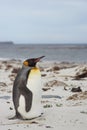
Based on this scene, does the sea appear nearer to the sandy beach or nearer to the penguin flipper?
the sandy beach

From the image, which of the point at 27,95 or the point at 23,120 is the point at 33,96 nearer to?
the point at 27,95

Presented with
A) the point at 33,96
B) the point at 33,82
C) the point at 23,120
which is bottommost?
the point at 23,120

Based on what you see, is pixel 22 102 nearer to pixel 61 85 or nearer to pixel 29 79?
pixel 29 79

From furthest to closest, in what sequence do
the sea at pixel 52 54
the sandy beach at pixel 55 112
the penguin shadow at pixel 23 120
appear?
the sea at pixel 52 54, the penguin shadow at pixel 23 120, the sandy beach at pixel 55 112

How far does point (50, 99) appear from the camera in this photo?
11.6 metres

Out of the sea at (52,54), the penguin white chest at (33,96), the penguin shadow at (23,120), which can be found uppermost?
the penguin white chest at (33,96)

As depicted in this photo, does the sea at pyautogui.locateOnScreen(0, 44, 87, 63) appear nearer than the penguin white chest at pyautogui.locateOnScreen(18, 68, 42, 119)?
No

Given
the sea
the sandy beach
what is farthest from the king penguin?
the sea

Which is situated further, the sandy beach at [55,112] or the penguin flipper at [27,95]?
the penguin flipper at [27,95]

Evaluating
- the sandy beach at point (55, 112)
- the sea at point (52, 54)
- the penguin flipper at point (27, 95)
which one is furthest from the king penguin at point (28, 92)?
the sea at point (52, 54)

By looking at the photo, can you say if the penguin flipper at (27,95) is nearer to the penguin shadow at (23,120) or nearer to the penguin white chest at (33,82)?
the penguin white chest at (33,82)

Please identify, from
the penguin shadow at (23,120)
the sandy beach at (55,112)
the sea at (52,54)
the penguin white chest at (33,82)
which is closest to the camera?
the sandy beach at (55,112)

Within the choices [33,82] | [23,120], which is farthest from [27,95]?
[23,120]

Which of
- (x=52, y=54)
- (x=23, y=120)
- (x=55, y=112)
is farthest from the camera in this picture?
(x=52, y=54)
